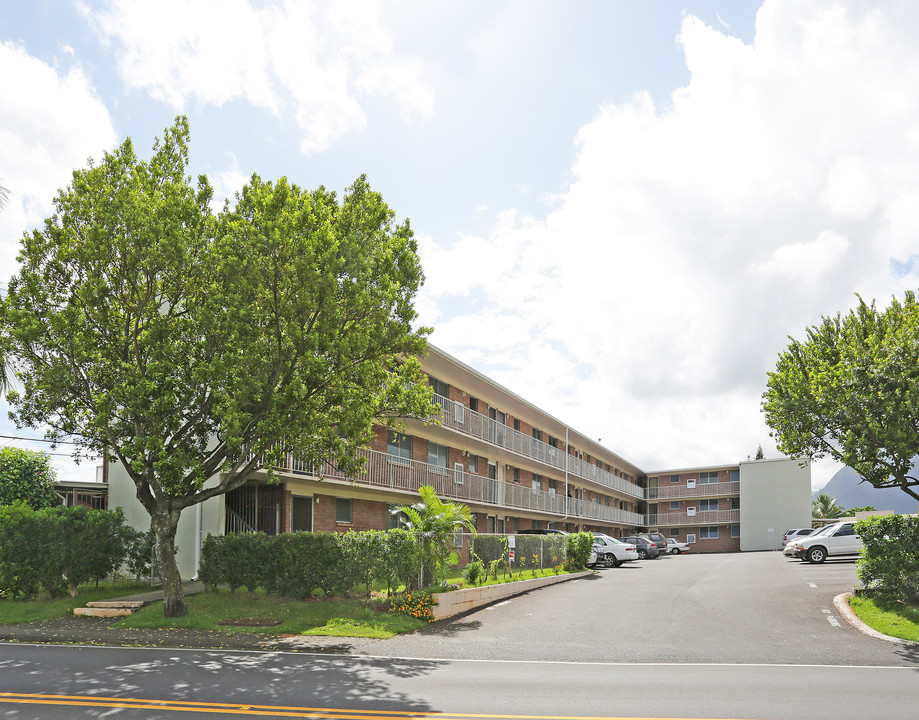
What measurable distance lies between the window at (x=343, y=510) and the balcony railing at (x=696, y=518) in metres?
48.4

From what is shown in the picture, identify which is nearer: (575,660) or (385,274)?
(575,660)

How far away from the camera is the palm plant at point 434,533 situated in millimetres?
17516

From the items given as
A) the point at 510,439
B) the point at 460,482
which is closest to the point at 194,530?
the point at 460,482

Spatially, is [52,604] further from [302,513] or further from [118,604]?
[302,513]

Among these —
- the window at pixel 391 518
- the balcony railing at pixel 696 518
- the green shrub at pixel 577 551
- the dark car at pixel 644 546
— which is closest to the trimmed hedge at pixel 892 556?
the green shrub at pixel 577 551

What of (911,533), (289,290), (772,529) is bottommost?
(772,529)

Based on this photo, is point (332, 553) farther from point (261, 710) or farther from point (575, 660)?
point (261, 710)

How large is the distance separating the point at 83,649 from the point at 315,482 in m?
10.4

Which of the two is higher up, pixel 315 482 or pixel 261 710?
pixel 315 482

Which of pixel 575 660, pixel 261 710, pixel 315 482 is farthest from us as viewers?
pixel 315 482

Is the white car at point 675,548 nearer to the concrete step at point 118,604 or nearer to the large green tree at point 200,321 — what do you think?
the large green tree at point 200,321

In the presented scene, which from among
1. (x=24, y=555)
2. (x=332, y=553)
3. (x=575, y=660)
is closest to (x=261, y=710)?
(x=575, y=660)

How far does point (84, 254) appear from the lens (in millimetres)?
15633

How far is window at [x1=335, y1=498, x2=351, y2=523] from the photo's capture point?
81.9 feet
